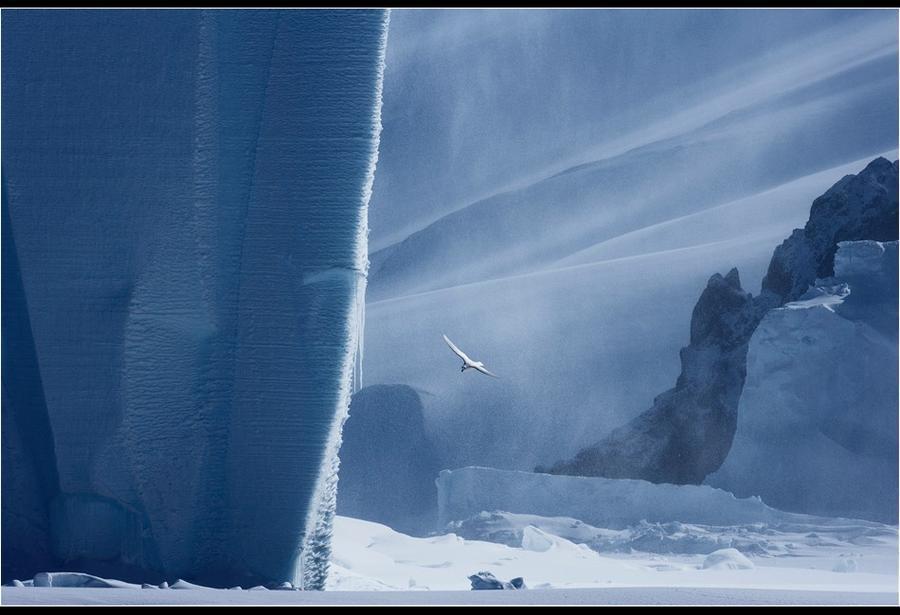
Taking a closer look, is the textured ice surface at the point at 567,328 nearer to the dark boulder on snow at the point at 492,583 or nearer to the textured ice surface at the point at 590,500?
the textured ice surface at the point at 590,500

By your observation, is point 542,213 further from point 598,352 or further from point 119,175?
point 119,175

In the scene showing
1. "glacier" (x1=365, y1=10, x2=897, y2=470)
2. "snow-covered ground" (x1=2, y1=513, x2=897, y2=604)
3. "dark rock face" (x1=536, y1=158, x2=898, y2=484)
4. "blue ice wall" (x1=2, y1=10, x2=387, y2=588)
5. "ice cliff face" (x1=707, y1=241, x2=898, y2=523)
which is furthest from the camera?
"glacier" (x1=365, y1=10, x2=897, y2=470)

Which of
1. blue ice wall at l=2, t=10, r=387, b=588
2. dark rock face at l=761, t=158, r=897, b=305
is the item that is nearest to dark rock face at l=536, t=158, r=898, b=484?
dark rock face at l=761, t=158, r=897, b=305

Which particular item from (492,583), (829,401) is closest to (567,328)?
(829,401)

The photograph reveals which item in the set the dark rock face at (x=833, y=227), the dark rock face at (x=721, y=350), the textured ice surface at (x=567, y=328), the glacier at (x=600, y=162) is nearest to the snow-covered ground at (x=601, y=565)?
the dark rock face at (x=721, y=350)

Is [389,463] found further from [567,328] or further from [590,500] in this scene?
[567,328]

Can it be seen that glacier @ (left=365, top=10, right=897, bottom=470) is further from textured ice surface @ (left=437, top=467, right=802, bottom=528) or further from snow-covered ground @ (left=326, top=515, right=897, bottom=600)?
snow-covered ground @ (left=326, top=515, right=897, bottom=600)
